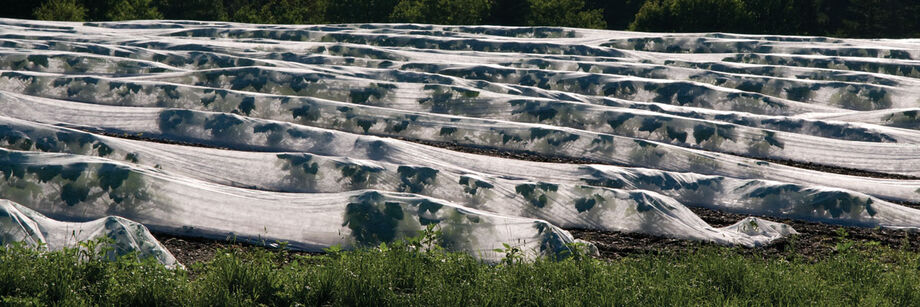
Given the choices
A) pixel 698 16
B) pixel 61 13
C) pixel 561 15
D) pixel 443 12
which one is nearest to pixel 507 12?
pixel 443 12

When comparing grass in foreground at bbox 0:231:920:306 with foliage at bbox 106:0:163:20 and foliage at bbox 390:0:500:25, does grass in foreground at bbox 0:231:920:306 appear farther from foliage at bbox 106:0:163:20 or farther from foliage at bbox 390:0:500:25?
foliage at bbox 106:0:163:20

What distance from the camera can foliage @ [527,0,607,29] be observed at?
84.1 feet

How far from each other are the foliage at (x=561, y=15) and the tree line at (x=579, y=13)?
0.11ft

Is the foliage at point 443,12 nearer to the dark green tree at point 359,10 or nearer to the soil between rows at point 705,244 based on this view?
the dark green tree at point 359,10

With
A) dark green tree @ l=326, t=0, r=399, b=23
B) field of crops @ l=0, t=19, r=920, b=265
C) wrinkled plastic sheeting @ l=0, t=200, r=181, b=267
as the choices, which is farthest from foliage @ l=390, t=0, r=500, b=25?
wrinkled plastic sheeting @ l=0, t=200, r=181, b=267

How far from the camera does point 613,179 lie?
228 inches

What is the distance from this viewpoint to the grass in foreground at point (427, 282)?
131 inches

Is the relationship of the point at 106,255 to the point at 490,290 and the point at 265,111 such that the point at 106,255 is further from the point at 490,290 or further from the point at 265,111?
the point at 265,111

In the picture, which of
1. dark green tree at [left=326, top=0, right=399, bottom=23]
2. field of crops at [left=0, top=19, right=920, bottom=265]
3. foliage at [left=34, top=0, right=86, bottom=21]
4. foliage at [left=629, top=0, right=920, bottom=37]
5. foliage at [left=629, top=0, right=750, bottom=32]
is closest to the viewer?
field of crops at [left=0, top=19, right=920, bottom=265]

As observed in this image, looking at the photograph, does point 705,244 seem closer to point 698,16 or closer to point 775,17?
point 698,16

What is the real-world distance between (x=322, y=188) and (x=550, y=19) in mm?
21943

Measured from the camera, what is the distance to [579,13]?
26594 mm

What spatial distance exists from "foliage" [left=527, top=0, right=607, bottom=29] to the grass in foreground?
22.4m

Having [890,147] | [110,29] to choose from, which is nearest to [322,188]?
[890,147]
